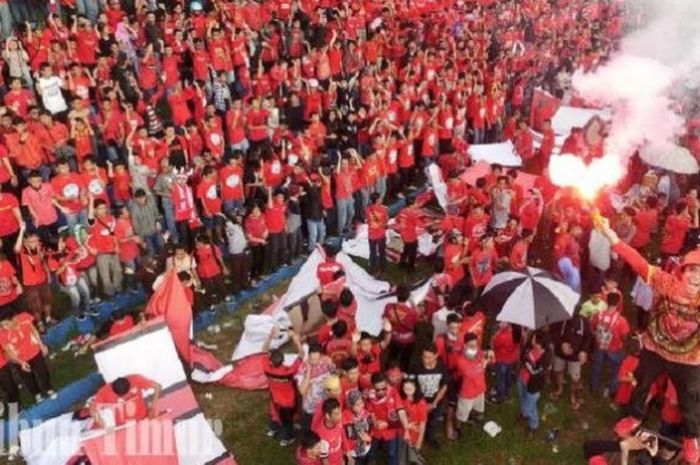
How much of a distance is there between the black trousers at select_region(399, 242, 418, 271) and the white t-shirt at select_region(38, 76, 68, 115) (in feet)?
23.3

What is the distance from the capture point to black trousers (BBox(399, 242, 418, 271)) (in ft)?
43.7

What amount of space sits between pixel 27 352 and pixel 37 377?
0.54 m

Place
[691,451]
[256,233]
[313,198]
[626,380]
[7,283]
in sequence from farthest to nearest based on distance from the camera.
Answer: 1. [313,198]
2. [256,233]
3. [7,283]
4. [626,380]
5. [691,451]

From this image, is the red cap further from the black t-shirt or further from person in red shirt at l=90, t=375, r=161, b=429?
person in red shirt at l=90, t=375, r=161, b=429

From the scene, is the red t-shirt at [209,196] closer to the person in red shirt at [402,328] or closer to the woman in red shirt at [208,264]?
the woman in red shirt at [208,264]

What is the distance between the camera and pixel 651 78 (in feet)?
69.4

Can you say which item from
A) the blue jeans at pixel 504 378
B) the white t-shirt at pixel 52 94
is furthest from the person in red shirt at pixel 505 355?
the white t-shirt at pixel 52 94

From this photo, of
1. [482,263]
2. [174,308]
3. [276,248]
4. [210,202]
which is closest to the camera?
[174,308]

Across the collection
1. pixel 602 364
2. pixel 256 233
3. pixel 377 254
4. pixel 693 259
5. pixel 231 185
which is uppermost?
pixel 693 259

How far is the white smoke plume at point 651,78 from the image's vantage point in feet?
55.5

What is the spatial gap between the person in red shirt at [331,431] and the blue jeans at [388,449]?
811mm

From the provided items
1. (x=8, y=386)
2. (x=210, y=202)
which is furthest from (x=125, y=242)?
(x=8, y=386)

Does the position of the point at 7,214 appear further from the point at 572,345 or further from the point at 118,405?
the point at 572,345

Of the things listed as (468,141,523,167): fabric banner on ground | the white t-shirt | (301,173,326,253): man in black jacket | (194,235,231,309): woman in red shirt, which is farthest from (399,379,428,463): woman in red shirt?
the white t-shirt
